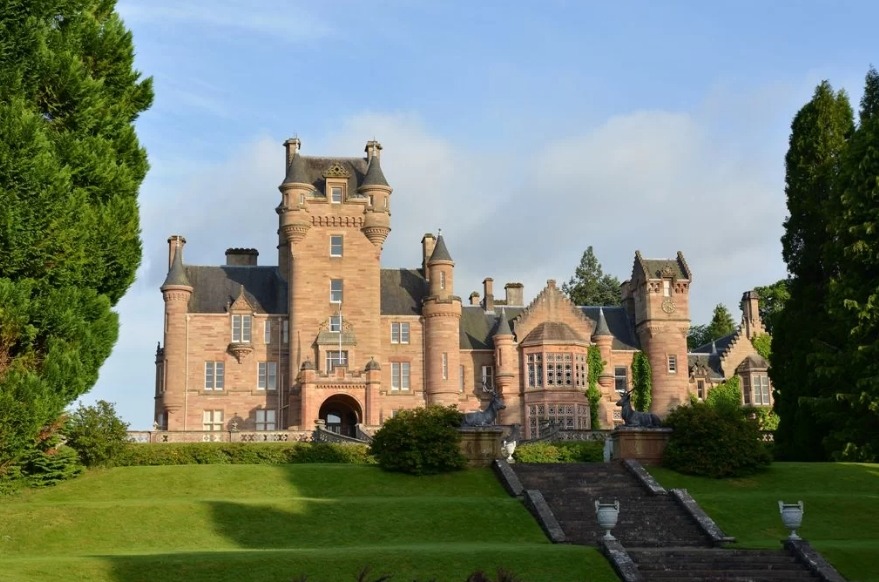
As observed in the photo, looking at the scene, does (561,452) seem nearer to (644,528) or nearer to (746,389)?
(644,528)

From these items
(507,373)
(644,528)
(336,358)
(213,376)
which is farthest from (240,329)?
(644,528)

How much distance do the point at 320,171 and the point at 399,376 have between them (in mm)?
13098

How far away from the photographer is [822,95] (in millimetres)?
53156

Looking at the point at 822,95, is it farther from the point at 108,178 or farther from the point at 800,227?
the point at 108,178

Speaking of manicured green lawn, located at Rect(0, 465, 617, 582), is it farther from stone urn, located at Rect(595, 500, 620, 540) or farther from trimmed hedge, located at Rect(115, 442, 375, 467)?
trimmed hedge, located at Rect(115, 442, 375, 467)

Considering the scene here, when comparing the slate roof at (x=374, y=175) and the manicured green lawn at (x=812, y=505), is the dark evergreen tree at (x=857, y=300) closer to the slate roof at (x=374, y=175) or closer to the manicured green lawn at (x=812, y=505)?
the manicured green lawn at (x=812, y=505)

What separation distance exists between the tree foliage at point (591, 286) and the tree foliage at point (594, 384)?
35613 mm

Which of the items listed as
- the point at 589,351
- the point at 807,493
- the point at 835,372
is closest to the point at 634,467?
the point at 807,493

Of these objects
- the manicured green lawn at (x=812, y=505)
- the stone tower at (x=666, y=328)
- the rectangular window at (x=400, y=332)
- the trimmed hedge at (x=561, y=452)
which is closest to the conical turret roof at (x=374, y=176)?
the rectangular window at (x=400, y=332)

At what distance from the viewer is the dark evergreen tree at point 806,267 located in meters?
49.3

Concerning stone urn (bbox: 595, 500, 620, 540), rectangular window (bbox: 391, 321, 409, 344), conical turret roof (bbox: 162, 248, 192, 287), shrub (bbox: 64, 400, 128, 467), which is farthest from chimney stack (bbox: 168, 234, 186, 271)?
stone urn (bbox: 595, 500, 620, 540)

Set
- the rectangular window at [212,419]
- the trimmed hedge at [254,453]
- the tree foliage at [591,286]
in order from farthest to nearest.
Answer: the tree foliage at [591,286]
the rectangular window at [212,419]
the trimmed hedge at [254,453]

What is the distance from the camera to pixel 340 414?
224 feet

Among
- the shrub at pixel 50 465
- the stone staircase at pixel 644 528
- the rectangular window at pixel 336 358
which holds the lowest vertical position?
the stone staircase at pixel 644 528
